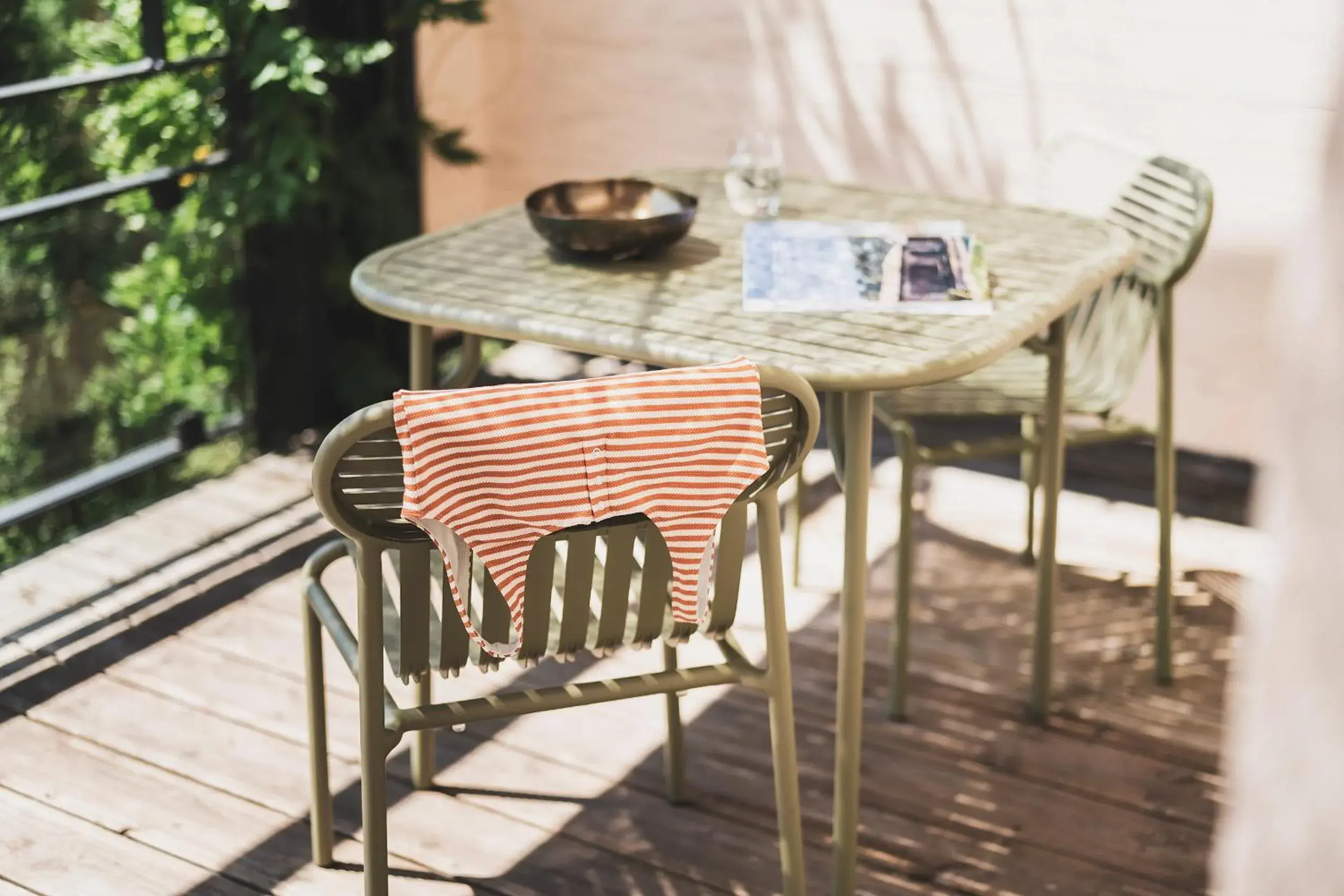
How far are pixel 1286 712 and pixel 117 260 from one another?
302 cm

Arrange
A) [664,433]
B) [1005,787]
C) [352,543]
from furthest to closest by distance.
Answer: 1. [1005,787]
2. [352,543]
3. [664,433]

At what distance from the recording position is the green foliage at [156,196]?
273cm

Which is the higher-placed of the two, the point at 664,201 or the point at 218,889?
the point at 664,201

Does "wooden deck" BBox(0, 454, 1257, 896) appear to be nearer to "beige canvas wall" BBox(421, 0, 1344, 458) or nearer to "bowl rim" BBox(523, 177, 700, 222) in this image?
"beige canvas wall" BBox(421, 0, 1344, 458)

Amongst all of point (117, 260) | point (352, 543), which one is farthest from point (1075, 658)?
point (117, 260)

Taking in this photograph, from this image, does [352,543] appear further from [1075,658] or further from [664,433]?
[1075,658]

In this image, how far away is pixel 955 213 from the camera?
7.50ft

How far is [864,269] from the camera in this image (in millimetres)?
1980

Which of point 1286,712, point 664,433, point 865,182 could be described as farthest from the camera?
point 865,182

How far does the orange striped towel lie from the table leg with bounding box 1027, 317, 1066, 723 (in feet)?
2.70

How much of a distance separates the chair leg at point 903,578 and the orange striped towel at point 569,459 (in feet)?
2.69

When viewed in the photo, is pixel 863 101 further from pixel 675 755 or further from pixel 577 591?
pixel 577 591

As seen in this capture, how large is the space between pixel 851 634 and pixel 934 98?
1902 millimetres

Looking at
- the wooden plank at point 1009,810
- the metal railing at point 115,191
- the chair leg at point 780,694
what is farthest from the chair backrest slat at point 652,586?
the metal railing at point 115,191
